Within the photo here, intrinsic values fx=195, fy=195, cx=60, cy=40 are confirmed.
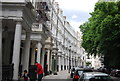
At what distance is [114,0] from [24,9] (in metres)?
13.9

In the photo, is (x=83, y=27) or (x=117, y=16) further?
(x=83, y=27)

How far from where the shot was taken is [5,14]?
648 inches

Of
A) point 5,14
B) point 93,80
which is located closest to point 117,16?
point 5,14

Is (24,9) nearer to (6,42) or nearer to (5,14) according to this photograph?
(5,14)

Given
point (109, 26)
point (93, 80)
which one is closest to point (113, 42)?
point (109, 26)

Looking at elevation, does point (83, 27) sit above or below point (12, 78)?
above

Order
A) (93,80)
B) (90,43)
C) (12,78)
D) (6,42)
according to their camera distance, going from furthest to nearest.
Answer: (90,43)
(6,42)
(12,78)
(93,80)

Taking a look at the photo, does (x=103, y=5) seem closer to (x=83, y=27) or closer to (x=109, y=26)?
(x=109, y=26)

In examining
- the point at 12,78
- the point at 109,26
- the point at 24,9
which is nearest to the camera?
the point at 12,78

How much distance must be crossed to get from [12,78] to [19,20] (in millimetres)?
4805

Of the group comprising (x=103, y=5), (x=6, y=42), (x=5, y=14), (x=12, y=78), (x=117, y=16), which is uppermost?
(x=103, y=5)

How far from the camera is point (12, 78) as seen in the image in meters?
15.7

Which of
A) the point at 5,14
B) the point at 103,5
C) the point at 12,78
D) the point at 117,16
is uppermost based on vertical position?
the point at 103,5

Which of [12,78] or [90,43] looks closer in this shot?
[12,78]
